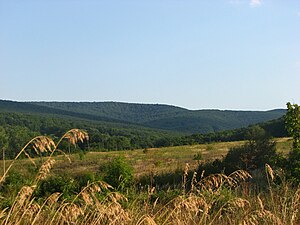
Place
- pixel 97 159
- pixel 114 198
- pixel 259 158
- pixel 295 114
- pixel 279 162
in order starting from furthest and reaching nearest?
1. pixel 97 159
2. pixel 259 158
3. pixel 279 162
4. pixel 295 114
5. pixel 114 198

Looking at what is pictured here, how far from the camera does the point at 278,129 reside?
84.6 metres

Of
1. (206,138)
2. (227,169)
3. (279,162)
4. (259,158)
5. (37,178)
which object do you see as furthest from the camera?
(206,138)

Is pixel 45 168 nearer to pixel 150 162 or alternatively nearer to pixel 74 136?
pixel 74 136

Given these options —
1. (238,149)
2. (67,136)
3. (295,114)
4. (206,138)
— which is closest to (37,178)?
(67,136)

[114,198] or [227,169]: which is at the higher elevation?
[114,198]

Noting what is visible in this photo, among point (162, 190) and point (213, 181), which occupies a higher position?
point (213, 181)

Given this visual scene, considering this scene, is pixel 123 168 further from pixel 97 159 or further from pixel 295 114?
pixel 97 159

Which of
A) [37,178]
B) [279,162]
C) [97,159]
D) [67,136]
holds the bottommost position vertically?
[97,159]

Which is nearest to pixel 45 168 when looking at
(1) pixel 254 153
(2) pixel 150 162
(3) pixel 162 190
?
(3) pixel 162 190

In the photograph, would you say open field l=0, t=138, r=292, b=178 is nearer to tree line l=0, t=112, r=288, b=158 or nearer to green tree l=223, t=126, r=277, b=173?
green tree l=223, t=126, r=277, b=173

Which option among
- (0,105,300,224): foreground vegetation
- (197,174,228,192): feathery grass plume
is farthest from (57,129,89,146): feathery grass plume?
(197,174,228,192): feathery grass plume

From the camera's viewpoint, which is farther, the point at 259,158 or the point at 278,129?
the point at 278,129

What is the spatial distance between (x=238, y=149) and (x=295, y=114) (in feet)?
62.3

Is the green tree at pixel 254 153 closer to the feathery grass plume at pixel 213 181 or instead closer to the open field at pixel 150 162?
the open field at pixel 150 162
